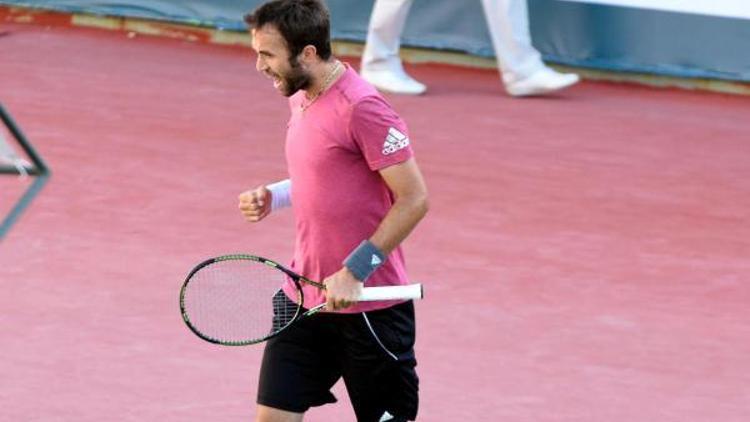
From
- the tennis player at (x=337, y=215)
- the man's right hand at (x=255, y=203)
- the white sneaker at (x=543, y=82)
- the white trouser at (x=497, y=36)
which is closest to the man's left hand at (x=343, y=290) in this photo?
the tennis player at (x=337, y=215)

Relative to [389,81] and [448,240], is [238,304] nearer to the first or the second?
[448,240]

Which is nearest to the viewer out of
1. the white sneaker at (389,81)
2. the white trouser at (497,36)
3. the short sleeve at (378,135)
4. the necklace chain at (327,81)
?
the short sleeve at (378,135)

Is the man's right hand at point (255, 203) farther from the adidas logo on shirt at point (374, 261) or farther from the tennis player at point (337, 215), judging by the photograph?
the adidas logo on shirt at point (374, 261)

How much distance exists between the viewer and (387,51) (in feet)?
33.8

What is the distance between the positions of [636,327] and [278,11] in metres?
2.78

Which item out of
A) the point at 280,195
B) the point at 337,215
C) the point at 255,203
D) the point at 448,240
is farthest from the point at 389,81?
the point at 337,215

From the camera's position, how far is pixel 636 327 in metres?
6.59

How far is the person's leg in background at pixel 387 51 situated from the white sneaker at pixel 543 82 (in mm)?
628

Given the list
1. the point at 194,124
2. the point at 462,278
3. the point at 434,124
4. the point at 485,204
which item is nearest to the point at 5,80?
the point at 194,124

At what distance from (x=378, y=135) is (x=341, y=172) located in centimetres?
18

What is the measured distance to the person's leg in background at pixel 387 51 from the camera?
10195 mm

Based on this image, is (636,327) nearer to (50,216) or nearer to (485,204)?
(485,204)

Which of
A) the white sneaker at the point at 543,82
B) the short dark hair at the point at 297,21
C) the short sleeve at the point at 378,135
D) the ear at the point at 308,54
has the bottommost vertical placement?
the white sneaker at the point at 543,82

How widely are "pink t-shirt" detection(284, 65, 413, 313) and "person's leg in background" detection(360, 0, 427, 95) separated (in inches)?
224
